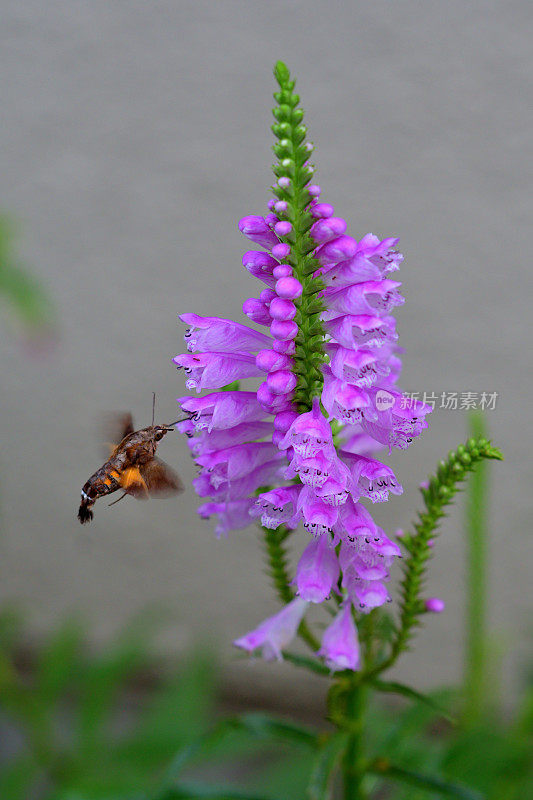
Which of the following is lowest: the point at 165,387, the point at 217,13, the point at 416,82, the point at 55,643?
the point at 55,643

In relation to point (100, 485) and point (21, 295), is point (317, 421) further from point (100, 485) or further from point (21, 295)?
point (21, 295)

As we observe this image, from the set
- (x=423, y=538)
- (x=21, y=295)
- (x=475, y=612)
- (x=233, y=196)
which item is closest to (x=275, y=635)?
(x=423, y=538)

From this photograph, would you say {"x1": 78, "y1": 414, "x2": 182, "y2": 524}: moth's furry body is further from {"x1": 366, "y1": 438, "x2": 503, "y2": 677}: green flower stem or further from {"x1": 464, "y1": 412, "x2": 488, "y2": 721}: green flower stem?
{"x1": 464, "y1": 412, "x2": 488, "y2": 721}: green flower stem

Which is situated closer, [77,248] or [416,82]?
[416,82]

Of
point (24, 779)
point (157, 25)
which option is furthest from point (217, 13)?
point (24, 779)

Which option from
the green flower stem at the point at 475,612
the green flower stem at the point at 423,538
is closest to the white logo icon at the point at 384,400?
the green flower stem at the point at 423,538

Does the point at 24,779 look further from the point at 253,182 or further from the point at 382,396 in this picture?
the point at 253,182

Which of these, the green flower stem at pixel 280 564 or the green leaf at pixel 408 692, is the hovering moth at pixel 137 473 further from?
the green leaf at pixel 408 692

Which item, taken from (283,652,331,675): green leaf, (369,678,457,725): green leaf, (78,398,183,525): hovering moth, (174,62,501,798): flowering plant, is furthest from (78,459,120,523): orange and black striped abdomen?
(369,678,457,725): green leaf

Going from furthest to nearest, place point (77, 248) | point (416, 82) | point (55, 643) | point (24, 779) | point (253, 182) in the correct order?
point (77, 248), point (253, 182), point (416, 82), point (55, 643), point (24, 779)
